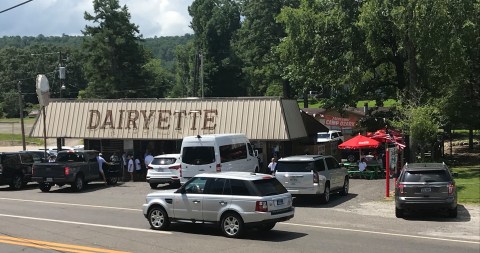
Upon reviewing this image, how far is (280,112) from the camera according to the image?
2927cm

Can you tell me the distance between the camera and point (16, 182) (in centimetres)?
2948

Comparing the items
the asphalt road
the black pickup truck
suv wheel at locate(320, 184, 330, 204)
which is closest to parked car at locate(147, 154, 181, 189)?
the black pickup truck

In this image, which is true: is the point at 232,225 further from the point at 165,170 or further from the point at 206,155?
the point at 165,170

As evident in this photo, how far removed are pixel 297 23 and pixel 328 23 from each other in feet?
6.13

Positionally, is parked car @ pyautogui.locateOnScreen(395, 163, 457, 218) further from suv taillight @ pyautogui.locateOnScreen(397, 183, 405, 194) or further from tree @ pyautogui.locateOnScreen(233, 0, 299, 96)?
tree @ pyautogui.locateOnScreen(233, 0, 299, 96)

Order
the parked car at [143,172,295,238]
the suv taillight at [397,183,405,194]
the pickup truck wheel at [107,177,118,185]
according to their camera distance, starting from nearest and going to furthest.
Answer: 1. the parked car at [143,172,295,238]
2. the suv taillight at [397,183,405,194]
3. the pickup truck wheel at [107,177,118,185]

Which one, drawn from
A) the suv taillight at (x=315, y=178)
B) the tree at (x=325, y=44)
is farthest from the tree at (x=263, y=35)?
the suv taillight at (x=315, y=178)

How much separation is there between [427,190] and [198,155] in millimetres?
10391

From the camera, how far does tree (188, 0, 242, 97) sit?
93375 millimetres

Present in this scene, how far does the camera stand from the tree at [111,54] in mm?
78250

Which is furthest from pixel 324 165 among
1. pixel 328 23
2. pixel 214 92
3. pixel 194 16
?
pixel 194 16

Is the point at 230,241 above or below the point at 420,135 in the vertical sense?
below

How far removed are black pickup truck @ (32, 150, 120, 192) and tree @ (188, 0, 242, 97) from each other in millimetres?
61639

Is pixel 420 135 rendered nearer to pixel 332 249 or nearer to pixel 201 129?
pixel 201 129
